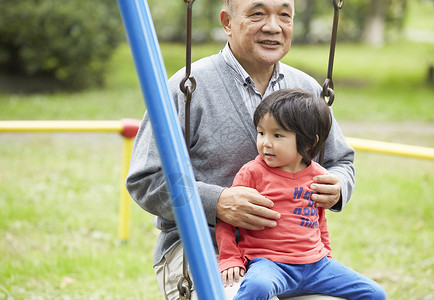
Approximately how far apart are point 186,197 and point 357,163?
703cm

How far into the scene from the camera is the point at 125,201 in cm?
485

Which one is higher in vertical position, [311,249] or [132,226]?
[311,249]

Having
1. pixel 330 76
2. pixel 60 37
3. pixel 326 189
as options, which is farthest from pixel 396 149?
pixel 60 37

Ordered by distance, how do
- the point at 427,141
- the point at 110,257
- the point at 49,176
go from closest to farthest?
the point at 110,257, the point at 49,176, the point at 427,141

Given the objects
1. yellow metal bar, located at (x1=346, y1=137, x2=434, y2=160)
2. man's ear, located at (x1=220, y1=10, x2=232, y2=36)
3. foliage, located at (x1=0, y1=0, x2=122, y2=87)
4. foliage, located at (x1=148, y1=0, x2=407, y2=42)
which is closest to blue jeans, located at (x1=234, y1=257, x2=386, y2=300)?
man's ear, located at (x1=220, y1=10, x2=232, y2=36)

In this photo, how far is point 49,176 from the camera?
703 cm

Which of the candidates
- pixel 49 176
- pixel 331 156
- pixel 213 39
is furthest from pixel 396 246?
pixel 213 39

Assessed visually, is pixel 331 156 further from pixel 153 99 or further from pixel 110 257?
pixel 110 257

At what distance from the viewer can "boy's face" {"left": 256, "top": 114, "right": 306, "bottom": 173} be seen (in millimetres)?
2092

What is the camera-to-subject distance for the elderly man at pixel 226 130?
219cm

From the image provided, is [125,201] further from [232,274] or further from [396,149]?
[232,274]

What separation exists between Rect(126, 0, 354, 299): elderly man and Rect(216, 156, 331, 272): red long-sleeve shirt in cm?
4

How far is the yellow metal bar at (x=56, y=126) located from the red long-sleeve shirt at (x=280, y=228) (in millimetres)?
2519

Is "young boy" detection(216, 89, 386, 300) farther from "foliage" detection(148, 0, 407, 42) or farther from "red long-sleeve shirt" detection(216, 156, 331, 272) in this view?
"foliage" detection(148, 0, 407, 42)
